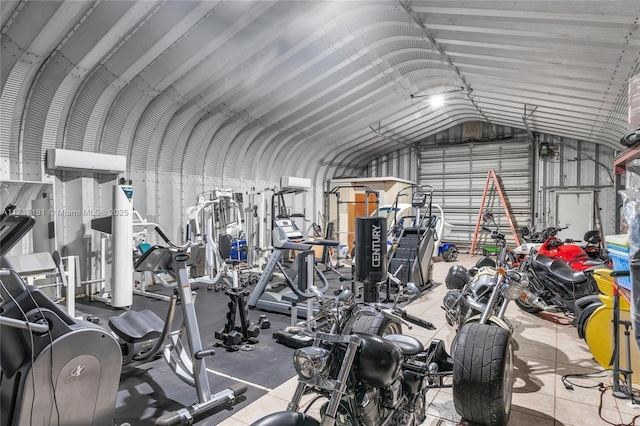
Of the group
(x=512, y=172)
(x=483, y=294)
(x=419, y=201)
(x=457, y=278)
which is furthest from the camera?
(x=512, y=172)

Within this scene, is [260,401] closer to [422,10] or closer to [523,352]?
[523,352]

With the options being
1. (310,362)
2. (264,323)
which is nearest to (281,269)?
(264,323)

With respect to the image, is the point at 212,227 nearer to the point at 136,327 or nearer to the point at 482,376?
the point at 136,327

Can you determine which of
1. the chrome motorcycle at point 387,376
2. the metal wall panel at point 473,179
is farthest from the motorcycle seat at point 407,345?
the metal wall panel at point 473,179

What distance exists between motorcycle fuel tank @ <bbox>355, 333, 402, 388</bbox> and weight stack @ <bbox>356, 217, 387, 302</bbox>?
60.9 inches

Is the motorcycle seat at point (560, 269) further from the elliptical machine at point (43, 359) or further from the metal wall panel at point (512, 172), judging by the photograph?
the metal wall panel at point (512, 172)

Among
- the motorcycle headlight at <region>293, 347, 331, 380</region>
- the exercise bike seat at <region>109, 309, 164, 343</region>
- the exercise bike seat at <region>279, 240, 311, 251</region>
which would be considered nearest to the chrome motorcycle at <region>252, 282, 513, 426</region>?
the motorcycle headlight at <region>293, 347, 331, 380</region>

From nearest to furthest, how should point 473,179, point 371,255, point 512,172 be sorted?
point 371,255, point 512,172, point 473,179

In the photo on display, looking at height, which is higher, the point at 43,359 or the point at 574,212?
the point at 574,212

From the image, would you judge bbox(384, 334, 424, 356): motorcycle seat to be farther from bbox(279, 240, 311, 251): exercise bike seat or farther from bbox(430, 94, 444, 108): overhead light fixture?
bbox(430, 94, 444, 108): overhead light fixture

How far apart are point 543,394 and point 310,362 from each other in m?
2.29

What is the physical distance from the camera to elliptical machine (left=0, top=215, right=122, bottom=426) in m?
1.57

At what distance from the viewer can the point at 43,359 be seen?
1.58 meters

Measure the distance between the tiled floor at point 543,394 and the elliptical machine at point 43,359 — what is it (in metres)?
0.88
